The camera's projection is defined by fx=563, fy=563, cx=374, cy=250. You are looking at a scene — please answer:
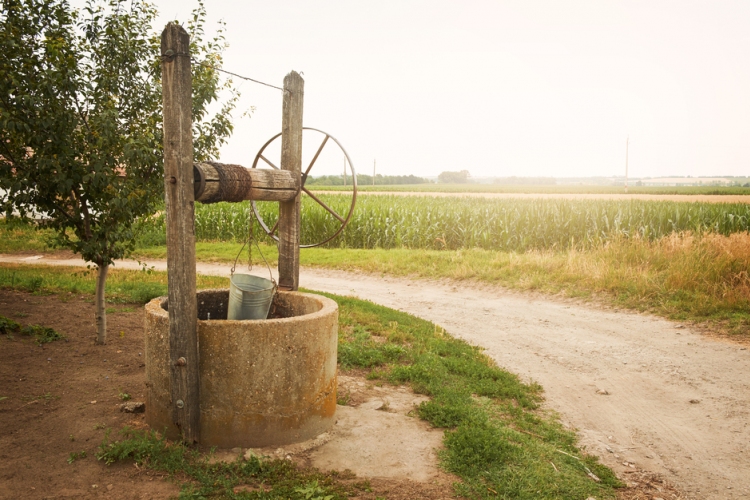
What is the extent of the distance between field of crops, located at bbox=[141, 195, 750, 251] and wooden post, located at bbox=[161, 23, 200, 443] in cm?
1272

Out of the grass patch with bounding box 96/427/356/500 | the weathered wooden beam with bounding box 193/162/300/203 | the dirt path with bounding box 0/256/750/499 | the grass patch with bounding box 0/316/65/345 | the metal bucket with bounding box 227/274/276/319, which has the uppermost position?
the weathered wooden beam with bounding box 193/162/300/203

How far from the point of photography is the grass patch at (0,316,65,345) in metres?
6.61

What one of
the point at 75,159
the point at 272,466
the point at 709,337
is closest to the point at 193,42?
the point at 75,159

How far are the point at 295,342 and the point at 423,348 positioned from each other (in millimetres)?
3020

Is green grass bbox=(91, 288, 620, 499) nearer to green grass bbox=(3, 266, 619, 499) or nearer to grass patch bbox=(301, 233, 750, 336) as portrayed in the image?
green grass bbox=(3, 266, 619, 499)

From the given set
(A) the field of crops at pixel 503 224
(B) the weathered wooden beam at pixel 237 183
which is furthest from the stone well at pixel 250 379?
(A) the field of crops at pixel 503 224

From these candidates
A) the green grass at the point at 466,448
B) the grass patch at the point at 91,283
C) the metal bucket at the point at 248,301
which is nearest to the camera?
the green grass at the point at 466,448

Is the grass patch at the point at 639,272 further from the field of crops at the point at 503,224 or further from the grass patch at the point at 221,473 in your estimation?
the grass patch at the point at 221,473

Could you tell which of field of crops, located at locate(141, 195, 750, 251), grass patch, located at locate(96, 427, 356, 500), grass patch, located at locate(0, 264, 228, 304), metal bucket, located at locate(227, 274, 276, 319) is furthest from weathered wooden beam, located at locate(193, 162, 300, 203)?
field of crops, located at locate(141, 195, 750, 251)

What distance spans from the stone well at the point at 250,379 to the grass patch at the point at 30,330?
9.61 feet

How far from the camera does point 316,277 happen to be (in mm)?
13109

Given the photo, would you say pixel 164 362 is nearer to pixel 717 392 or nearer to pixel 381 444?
pixel 381 444

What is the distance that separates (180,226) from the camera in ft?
13.1

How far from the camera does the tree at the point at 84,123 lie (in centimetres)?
547
